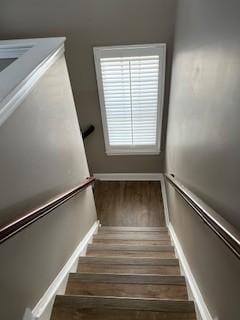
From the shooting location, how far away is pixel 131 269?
2.42 m

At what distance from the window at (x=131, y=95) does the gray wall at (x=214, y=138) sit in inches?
58.8

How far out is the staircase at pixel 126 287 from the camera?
5.84 ft

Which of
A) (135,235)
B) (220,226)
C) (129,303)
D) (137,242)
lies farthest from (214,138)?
(135,235)

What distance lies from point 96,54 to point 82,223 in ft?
7.21

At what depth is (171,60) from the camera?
363 centimetres

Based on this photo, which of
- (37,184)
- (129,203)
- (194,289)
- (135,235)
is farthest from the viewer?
(129,203)

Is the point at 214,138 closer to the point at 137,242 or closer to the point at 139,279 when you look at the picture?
the point at 139,279

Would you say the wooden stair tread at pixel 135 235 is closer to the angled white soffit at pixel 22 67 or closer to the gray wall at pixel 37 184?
the gray wall at pixel 37 184

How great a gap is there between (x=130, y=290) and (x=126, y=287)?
0.04 meters

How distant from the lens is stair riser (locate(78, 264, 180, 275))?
7.86ft

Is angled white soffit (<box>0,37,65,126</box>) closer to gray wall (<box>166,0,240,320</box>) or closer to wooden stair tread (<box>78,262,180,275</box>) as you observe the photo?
gray wall (<box>166,0,240,320</box>)

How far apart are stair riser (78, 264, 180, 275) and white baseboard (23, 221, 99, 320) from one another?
0.46 ft

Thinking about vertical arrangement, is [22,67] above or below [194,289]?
above

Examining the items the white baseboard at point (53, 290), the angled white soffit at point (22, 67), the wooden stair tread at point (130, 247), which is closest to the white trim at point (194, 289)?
the wooden stair tread at point (130, 247)
